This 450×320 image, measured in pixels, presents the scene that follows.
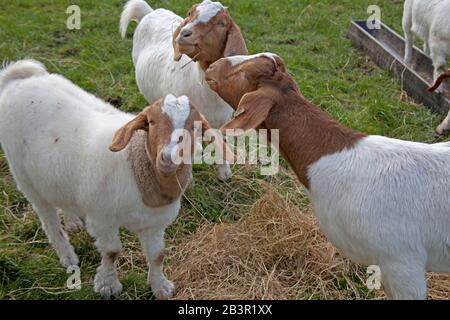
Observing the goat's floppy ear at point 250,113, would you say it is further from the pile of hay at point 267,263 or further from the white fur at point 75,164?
the pile of hay at point 267,263

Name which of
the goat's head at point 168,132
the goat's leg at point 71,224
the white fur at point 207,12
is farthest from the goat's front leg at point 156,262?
the white fur at point 207,12

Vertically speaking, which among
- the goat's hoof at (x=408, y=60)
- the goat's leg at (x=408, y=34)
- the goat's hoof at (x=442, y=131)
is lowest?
the goat's hoof at (x=442, y=131)

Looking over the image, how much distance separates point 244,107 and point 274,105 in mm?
188

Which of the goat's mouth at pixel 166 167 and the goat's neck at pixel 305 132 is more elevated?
the goat's neck at pixel 305 132

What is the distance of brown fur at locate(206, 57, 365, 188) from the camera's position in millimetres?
2822

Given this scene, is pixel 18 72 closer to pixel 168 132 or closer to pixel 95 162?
pixel 95 162

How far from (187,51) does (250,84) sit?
124 cm

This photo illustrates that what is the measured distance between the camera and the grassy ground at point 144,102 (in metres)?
3.66

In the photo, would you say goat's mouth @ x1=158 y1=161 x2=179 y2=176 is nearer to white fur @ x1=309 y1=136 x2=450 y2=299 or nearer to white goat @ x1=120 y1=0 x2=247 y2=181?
white fur @ x1=309 y1=136 x2=450 y2=299

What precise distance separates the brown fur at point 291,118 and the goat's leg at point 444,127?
2853 millimetres

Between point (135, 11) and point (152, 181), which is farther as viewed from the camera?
point (135, 11)

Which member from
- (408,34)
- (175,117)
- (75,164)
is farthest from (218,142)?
(408,34)

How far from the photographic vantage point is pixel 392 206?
2684 millimetres

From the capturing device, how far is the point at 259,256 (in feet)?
12.4
